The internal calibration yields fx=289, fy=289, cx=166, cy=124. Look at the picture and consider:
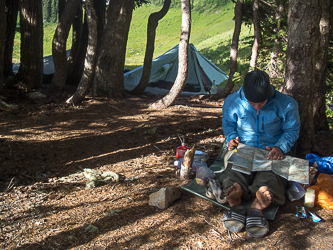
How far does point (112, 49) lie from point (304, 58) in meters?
5.14

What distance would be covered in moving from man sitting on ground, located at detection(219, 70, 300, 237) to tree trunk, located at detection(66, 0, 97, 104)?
14.4ft

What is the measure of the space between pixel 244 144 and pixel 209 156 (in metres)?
1.03

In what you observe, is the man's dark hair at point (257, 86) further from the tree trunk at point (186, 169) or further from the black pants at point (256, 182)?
the tree trunk at point (186, 169)

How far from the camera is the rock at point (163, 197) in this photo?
283cm

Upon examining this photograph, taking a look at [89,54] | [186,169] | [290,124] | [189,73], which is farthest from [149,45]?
[290,124]

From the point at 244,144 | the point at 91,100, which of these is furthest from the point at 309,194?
the point at 91,100

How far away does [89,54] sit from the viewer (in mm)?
6773

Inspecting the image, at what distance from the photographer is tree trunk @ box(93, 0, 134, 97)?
24.7 feet

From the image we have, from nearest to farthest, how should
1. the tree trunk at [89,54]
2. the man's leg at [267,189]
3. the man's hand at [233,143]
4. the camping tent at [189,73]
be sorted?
the man's leg at [267,189] < the man's hand at [233,143] < the tree trunk at [89,54] < the camping tent at [189,73]

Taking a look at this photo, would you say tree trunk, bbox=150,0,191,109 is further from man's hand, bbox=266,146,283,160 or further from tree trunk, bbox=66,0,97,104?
man's hand, bbox=266,146,283,160

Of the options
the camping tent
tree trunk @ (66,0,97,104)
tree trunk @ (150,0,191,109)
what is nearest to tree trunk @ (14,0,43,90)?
tree trunk @ (66,0,97,104)

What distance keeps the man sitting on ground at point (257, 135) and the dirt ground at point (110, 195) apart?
0.20 metres

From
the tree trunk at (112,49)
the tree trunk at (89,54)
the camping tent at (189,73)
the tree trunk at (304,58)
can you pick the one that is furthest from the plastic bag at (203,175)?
the camping tent at (189,73)

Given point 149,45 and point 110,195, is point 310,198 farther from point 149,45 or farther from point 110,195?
point 149,45
